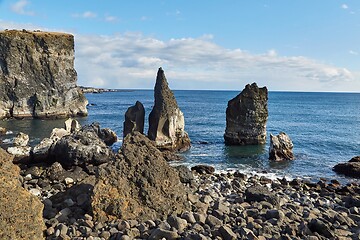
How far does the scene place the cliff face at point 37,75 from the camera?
228 ft

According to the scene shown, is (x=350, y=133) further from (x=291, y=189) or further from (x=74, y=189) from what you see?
(x=74, y=189)

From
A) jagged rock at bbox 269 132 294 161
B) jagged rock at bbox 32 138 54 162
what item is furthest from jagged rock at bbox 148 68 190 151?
jagged rock at bbox 32 138 54 162

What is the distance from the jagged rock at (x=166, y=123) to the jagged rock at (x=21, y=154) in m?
14.5

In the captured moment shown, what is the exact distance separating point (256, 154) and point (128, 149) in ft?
88.0

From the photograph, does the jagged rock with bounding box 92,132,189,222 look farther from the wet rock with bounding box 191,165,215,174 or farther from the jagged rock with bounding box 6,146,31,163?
the jagged rock with bounding box 6,146,31,163

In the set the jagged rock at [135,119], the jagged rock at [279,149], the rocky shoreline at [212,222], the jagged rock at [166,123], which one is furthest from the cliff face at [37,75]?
the rocky shoreline at [212,222]

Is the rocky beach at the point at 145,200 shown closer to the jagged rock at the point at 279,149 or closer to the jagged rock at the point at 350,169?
the jagged rock at the point at 350,169

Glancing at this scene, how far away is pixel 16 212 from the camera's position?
31.8ft

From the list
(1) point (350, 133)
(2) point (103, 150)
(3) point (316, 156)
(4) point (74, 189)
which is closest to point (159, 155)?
(4) point (74, 189)

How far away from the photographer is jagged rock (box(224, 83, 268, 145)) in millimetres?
43438

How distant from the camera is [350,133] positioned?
56.9 meters

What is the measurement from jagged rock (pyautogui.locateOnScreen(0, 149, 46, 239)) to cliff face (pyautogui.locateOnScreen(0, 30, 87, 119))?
64496mm

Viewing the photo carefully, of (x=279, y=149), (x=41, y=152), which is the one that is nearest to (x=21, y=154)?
(x=41, y=152)

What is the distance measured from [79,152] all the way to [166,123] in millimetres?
Answer: 15611
